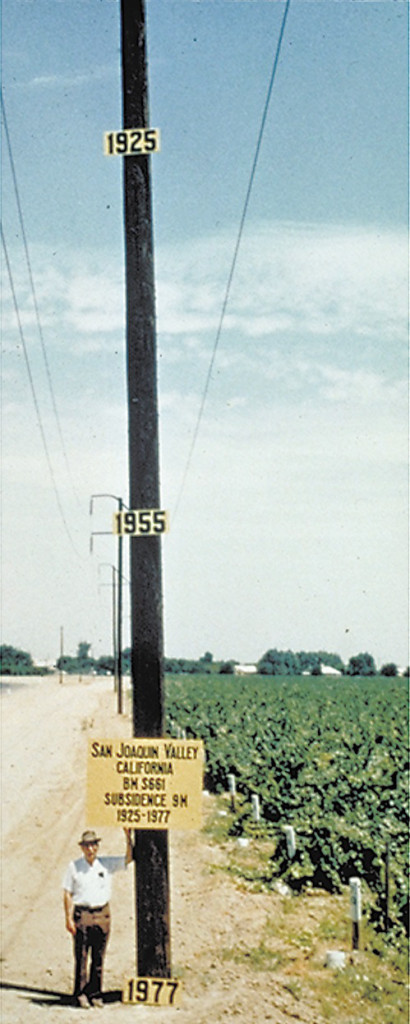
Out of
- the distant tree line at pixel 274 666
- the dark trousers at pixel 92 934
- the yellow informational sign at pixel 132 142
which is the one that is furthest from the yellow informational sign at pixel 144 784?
the distant tree line at pixel 274 666

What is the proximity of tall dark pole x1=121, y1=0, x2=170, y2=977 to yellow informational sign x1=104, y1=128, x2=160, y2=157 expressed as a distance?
131mm

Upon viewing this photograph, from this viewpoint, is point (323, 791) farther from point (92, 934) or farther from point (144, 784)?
point (144, 784)

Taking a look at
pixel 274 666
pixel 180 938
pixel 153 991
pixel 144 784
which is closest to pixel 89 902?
pixel 153 991

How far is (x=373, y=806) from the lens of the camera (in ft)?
49.3

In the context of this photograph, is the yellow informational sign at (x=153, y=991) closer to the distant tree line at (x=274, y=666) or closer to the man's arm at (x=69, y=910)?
the man's arm at (x=69, y=910)

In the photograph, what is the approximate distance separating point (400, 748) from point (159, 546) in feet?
60.5

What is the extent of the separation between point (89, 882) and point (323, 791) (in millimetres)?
9647

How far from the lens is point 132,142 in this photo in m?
6.53

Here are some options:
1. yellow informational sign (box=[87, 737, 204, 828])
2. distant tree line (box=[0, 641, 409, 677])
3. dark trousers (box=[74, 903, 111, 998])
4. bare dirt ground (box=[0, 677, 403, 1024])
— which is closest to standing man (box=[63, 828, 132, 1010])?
dark trousers (box=[74, 903, 111, 998])

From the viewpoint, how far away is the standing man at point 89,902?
23.4ft

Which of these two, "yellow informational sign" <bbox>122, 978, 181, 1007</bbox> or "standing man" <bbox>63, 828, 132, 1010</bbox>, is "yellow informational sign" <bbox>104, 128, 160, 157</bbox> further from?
"yellow informational sign" <bbox>122, 978, 181, 1007</bbox>

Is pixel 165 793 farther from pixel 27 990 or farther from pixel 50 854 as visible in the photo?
pixel 50 854

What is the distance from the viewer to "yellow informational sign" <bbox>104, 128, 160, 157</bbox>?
6527 millimetres

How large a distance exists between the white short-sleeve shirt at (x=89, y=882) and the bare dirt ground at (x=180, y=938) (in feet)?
2.77
